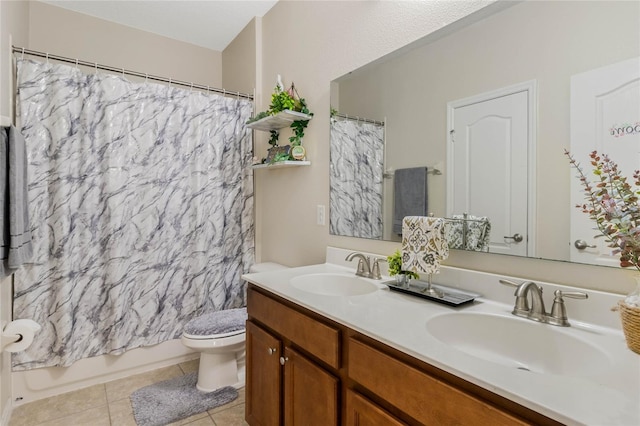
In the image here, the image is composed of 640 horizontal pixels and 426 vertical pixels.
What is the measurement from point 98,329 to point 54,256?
56cm

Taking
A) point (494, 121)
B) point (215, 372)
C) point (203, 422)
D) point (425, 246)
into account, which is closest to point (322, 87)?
point (494, 121)

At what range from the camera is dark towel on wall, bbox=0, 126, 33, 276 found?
4.94ft

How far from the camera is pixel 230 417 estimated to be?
6.12 feet

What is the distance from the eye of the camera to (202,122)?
8.28ft

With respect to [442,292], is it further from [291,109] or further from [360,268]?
[291,109]

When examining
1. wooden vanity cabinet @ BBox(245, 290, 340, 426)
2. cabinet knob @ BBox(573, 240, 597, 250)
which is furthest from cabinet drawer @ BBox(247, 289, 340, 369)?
cabinet knob @ BBox(573, 240, 597, 250)

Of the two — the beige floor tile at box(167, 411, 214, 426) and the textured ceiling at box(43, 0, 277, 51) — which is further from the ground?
the textured ceiling at box(43, 0, 277, 51)

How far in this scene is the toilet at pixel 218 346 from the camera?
199 centimetres

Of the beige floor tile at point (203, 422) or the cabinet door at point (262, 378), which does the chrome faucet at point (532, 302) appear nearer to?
the cabinet door at point (262, 378)

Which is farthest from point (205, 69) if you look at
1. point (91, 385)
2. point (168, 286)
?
point (91, 385)

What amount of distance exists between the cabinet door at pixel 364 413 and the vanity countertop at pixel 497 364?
0.66ft

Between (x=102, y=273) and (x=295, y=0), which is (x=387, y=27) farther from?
(x=102, y=273)

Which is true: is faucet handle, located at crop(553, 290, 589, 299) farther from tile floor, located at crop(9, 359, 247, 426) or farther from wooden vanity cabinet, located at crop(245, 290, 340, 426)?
tile floor, located at crop(9, 359, 247, 426)

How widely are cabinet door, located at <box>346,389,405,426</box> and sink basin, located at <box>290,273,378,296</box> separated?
0.57 meters
